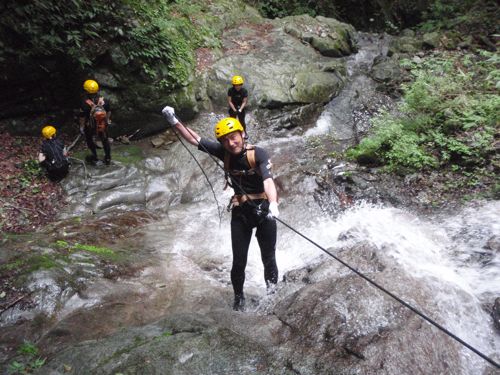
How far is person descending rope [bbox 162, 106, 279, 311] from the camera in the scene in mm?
4168

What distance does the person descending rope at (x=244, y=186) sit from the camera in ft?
13.7

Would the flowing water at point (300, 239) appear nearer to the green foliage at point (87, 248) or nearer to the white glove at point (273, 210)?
the green foliage at point (87, 248)

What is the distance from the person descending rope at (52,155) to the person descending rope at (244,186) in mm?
4781

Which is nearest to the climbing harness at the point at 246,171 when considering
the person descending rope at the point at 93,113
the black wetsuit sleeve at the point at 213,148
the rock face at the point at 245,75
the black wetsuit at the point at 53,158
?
the black wetsuit sleeve at the point at 213,148

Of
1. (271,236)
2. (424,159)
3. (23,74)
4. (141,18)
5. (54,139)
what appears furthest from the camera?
(141,18)

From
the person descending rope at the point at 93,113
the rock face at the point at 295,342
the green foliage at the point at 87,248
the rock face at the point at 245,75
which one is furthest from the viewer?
the rock face at the point at 245,75

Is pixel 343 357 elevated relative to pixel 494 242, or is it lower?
elevated

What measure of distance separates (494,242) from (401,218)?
1676 millimetres

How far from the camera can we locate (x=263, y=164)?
4242 mm

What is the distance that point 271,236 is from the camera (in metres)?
4.67

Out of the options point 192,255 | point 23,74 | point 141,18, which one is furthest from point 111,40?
point 192,255

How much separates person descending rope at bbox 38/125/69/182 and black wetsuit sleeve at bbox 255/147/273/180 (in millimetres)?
6019

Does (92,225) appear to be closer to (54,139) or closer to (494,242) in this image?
(54,139)

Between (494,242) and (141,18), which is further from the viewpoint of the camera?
(141,18)
